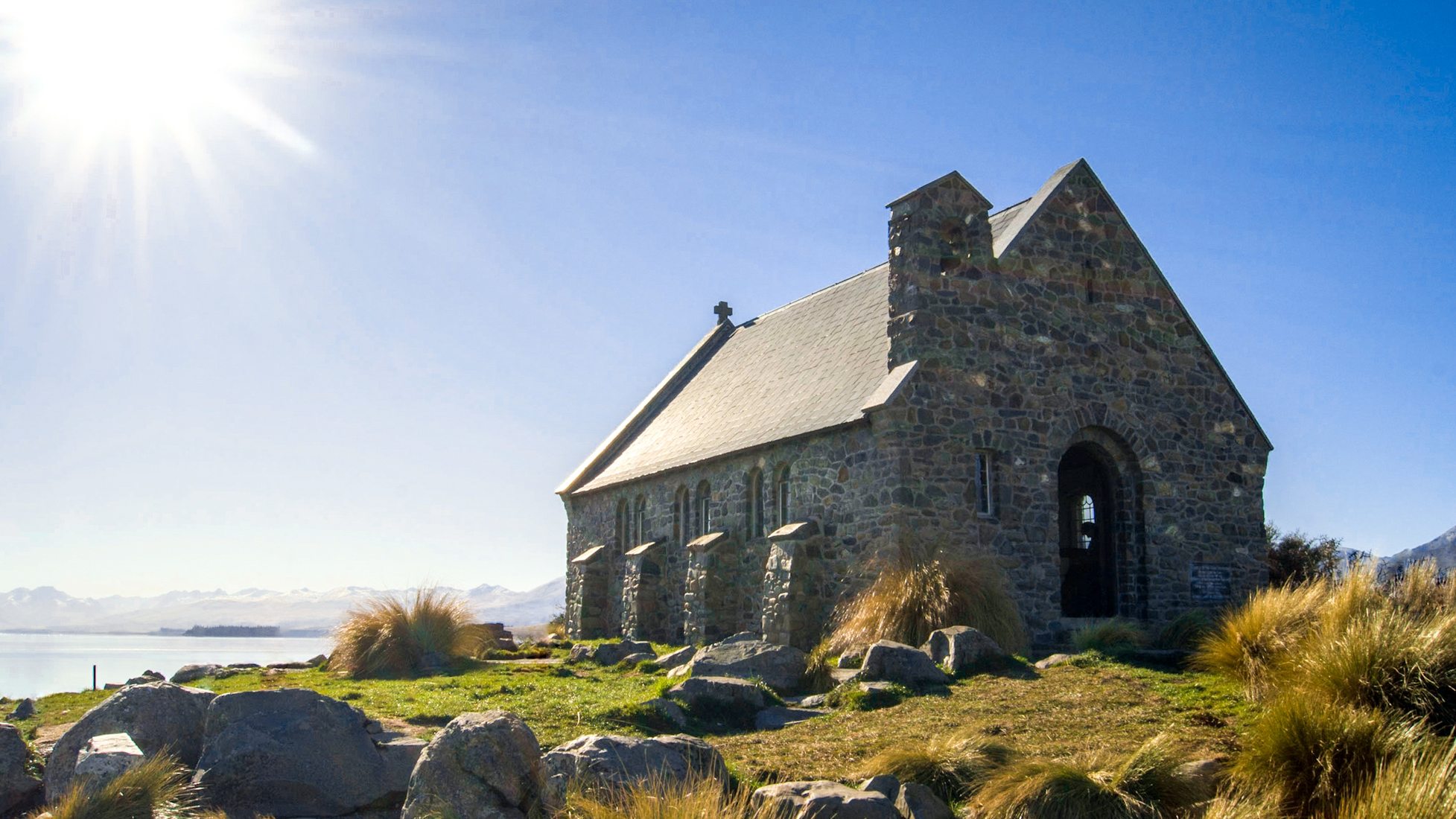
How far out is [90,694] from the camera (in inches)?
722

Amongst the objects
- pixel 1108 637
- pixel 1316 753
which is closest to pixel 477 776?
pixel 1316 753

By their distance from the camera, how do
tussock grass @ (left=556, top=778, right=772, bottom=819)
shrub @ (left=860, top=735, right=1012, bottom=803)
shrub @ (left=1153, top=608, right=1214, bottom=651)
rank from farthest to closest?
1. shrub @ (left=1153, top=608, right=1214, bottom=651)
2. shrub @ (left=860, top=735, right=1012, bottom=803)
3. tussock grass @ (left=556, top=778, right=772, bottom=819)

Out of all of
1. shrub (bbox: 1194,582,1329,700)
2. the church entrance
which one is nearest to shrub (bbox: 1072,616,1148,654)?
shrub (bbox: 1194,582,1329,700)

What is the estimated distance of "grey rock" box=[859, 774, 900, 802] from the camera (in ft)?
30.1

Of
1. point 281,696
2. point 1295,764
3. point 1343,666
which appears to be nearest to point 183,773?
point 281,696

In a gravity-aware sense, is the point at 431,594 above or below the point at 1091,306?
below

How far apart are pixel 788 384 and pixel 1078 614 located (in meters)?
7.83

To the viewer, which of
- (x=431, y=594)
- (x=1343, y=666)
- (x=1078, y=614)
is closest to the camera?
(x=1343, y=666)

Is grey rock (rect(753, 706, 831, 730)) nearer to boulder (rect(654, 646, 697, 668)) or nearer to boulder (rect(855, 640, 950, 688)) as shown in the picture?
boulder (rect(855, 640, 950, 688))

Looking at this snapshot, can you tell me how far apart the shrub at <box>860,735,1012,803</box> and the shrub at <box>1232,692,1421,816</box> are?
1.89m

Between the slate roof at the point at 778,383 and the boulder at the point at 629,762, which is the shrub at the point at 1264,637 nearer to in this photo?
the boulder at the point at 629,762

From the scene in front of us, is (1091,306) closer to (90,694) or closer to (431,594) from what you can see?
(431,594)

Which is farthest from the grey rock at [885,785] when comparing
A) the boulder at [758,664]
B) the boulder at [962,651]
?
the boulder at [758,664]

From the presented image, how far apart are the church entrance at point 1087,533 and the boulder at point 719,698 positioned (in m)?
11.5
